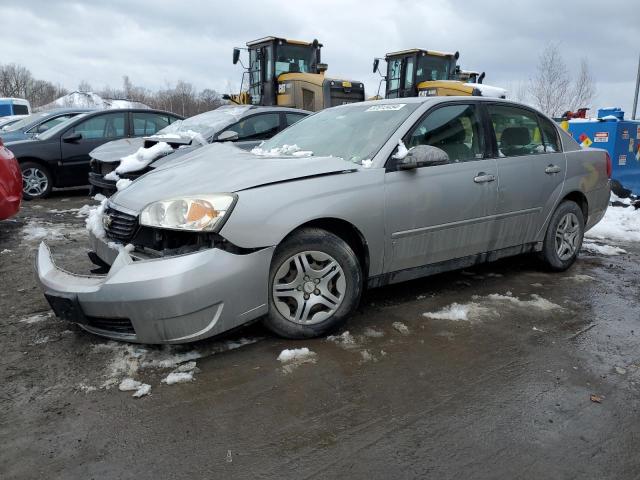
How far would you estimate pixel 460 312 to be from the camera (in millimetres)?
3953

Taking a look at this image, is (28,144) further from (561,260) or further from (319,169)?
(561,260)

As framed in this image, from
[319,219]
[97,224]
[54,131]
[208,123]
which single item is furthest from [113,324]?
[54,131]

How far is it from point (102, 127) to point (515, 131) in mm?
7376

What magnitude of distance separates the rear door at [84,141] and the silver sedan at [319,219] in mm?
5626

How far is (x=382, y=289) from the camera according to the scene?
4.52 m

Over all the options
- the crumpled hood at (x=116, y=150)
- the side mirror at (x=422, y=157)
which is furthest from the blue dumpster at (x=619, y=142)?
the crumpled hood at (x=116, y=150)

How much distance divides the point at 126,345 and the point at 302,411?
127 centimetres

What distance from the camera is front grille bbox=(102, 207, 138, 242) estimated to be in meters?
3.31

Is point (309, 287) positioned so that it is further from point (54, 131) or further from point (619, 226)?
point (54, 131)

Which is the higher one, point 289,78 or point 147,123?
point 289,78

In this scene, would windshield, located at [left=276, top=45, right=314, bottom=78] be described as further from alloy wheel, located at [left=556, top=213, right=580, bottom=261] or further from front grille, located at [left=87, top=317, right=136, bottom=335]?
front grille, located at [left=87, top=317, right=136, bottom=335]

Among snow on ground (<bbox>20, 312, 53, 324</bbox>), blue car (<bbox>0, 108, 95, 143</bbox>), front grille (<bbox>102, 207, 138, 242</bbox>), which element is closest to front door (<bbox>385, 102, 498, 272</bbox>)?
front grille (<bbox>102, 207, 138, 242</bbox>)

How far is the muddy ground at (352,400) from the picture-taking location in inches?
88.1

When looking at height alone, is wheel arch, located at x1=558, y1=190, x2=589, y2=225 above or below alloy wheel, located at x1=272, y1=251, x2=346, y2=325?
above
